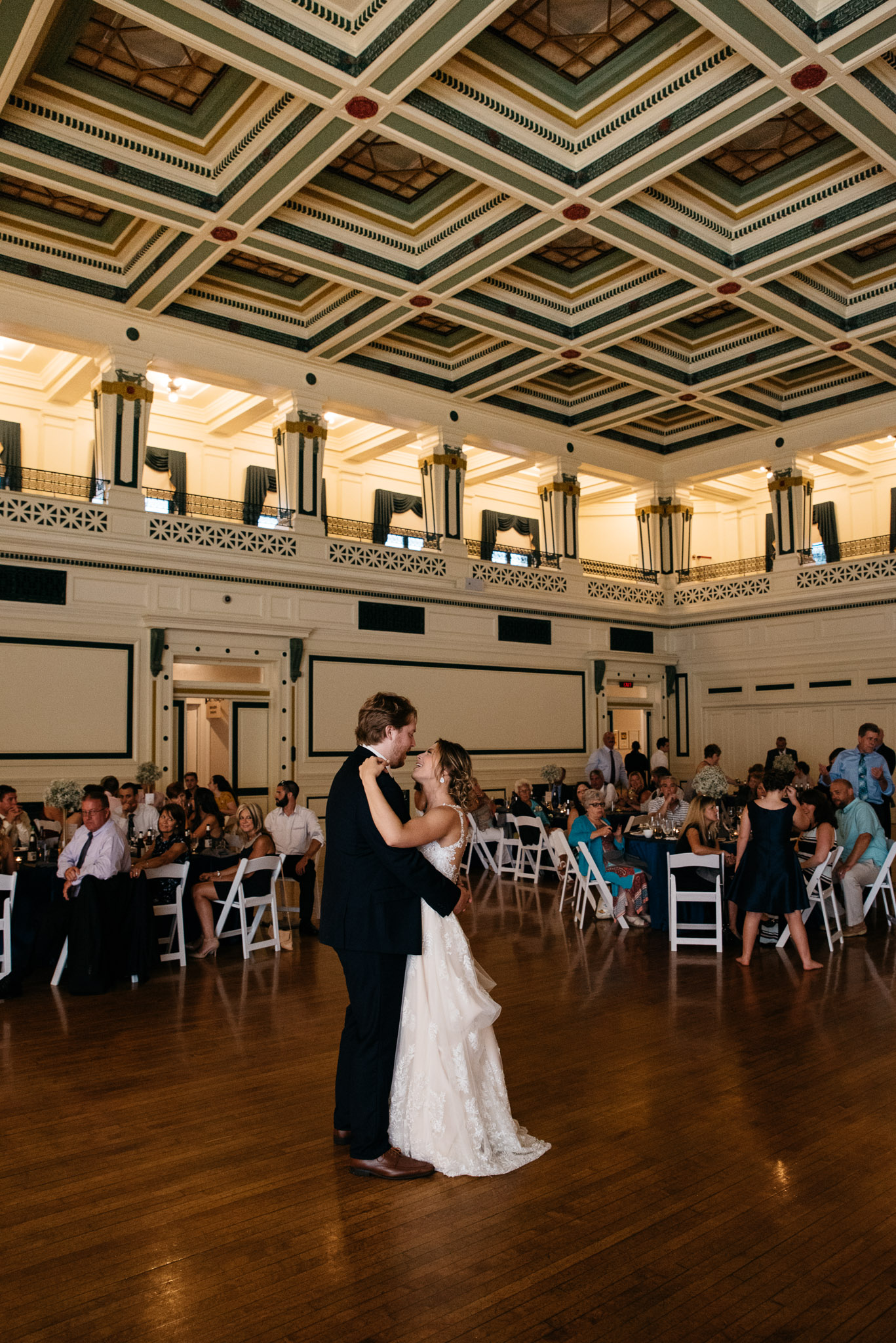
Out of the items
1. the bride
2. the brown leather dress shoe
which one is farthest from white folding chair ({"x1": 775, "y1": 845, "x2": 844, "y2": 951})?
the brown leather dress shoe

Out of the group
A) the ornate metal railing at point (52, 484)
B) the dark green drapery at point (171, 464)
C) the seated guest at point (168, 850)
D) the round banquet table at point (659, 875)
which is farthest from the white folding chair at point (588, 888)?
the dark green drapery at point (171, 464)

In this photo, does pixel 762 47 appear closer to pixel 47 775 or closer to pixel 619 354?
pixel 619 354

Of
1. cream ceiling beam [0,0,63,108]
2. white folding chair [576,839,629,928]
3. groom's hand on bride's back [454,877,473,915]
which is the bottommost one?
white folding chair [576,839,629,928]

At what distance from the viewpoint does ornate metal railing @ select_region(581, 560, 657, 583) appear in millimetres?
16953

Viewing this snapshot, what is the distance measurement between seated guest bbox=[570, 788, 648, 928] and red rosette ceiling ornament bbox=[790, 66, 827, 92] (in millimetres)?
6043

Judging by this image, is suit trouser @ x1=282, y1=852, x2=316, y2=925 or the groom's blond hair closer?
the groom's blond hair

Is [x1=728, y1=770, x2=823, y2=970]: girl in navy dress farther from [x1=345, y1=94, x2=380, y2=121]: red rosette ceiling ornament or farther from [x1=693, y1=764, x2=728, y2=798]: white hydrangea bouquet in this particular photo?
[x1=345, y1=94, x2=380, y2=121]: red rosette ceiling ornament

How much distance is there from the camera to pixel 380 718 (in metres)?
3.49

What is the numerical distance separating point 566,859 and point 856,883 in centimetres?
259

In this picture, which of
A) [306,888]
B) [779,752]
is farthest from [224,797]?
[779,752]

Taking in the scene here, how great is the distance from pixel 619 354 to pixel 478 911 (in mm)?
8403

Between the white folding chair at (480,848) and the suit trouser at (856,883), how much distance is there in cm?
400

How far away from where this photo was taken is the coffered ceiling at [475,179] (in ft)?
24.7

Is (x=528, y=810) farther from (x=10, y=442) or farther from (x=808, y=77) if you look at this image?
(x=10, y=442)
